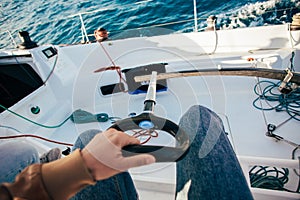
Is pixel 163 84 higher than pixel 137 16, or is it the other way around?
pixel 137 16

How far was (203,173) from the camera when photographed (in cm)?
54

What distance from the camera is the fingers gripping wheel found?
0.39 metres

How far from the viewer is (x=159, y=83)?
1.58 metres

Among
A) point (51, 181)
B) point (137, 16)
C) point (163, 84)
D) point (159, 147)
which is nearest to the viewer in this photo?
point (51, 181)

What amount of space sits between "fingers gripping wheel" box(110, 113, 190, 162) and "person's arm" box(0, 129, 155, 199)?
23 mm

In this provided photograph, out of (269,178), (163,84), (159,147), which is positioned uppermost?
(159,147)

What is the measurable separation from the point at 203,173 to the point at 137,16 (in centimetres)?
419

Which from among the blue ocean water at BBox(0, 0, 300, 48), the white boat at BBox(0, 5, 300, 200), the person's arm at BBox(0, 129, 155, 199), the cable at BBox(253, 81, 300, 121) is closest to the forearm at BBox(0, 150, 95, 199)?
the person's arm at BBox(0, 129, 155, 199)

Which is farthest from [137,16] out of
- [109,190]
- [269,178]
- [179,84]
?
→ [109,190]

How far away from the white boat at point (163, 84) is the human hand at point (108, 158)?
2.34 ft

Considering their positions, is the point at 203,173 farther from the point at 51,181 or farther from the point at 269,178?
the point at 269,178

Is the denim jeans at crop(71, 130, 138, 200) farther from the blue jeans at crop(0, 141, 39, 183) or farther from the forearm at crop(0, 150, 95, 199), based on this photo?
the forearm at crop(0, 150, 95, 199)

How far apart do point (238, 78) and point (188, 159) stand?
3.81ft

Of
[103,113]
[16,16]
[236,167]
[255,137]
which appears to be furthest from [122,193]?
[16,16]
